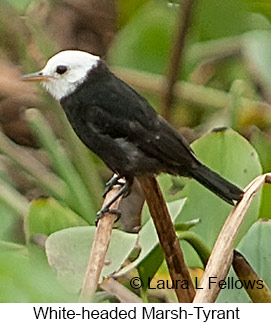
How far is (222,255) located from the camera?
1743mm

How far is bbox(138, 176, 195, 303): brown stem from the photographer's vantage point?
1.84 m

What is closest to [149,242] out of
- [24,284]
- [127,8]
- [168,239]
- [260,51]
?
[168,239]

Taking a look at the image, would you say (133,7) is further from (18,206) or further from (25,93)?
(18,206)

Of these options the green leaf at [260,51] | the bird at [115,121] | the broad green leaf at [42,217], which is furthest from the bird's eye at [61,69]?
the green leaf at [260,51]

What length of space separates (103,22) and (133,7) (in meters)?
0.33

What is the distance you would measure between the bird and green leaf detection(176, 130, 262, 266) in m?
0.09

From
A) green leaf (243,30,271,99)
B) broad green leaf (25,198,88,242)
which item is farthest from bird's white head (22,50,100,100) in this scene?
green leaf (243,30,271,99)

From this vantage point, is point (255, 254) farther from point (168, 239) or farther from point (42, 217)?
point (42, 217)

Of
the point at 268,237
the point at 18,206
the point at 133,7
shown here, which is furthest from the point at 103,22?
the point at 268,237

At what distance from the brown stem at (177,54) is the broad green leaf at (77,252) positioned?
0.81 meters

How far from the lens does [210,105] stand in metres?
2.85

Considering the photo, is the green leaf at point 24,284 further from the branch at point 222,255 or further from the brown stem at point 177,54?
the brown stem at point 177,54

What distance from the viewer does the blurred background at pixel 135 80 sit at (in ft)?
8.36

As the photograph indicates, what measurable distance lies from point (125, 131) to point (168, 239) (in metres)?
0.28
